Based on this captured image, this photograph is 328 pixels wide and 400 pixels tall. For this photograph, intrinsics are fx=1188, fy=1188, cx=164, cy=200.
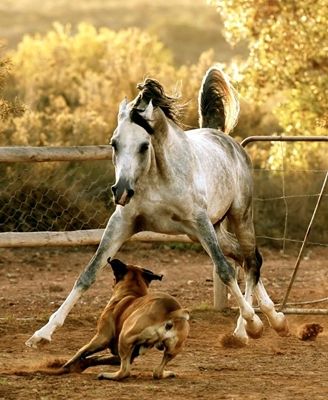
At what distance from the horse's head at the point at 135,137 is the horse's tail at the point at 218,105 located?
→ 217 cm

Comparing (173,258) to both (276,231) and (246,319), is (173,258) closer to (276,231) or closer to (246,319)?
(276,231)

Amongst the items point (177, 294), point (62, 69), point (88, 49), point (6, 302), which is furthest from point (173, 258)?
point (88, 49)

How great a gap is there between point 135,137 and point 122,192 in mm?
515

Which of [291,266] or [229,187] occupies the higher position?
[229,187]

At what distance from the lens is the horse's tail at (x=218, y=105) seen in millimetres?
10969

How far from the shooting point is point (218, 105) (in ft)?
36.0

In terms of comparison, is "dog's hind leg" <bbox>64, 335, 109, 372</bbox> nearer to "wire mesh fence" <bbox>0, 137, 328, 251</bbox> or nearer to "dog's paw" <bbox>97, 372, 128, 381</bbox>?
"dog's paw" <bbox>97, 372, 128, 381</bbox>

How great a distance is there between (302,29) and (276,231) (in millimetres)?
5075

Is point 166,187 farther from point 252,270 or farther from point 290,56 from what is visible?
point 290,56

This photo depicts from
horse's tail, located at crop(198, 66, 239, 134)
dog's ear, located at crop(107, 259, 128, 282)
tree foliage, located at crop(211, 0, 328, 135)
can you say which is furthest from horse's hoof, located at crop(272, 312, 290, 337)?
tree foliage, located at crop(211, 0, 328, 135)

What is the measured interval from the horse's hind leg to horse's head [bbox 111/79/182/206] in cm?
191

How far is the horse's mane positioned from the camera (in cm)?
840

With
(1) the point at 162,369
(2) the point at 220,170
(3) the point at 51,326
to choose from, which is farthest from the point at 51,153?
(1) the point at 162,369

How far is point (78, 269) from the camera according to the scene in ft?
49.2
